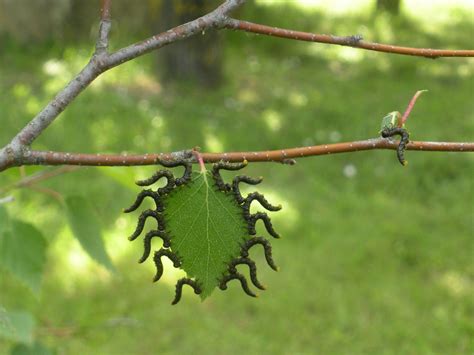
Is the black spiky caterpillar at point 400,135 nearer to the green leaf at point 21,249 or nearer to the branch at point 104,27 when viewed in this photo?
the branch at point 104,27

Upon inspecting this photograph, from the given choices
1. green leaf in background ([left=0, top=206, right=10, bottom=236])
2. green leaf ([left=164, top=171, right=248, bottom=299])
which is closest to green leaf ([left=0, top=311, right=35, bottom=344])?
green leaf in background ([left=0, top=206, right=10, bottom=236])

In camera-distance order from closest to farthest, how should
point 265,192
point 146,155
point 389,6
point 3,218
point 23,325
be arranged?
1. point 146,155
2. point 3,218
3. point 23,325
4. point 265,192
5. point 389,6

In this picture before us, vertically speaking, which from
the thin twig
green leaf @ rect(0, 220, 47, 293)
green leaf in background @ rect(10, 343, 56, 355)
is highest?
green leaf @ rect(0, 220, 47, 293)

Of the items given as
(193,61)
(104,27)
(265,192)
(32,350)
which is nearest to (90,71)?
(104,27)

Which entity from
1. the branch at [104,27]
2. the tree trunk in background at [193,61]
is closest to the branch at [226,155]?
the branch at [104,27]

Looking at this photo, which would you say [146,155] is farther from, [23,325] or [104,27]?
[23,325]

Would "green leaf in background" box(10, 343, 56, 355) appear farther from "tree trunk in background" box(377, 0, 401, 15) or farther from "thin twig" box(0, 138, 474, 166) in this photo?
"tree trunk in background" box(377, 0, 401, 15)
